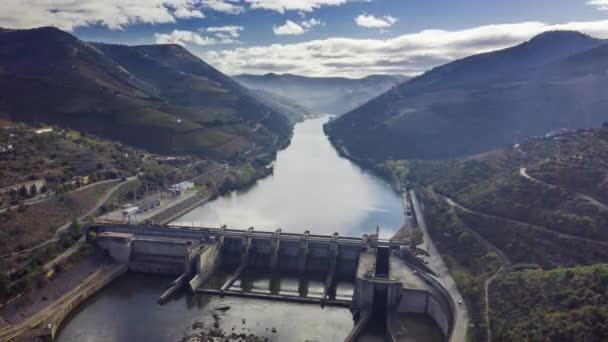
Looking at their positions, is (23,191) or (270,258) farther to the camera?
(23,191)

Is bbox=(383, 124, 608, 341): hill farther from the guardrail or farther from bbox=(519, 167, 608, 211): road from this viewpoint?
the guardrail

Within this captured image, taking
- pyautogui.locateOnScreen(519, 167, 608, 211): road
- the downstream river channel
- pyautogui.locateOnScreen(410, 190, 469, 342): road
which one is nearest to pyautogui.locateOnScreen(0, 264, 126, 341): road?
the downstream river channel

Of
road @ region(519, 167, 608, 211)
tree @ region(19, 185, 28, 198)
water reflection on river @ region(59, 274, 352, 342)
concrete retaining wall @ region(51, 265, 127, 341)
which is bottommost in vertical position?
water reflection on river @ region(59, 274, 352, 342)

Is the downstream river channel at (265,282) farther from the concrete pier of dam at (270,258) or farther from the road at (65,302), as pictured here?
the concrete pier of dam at (270,258)

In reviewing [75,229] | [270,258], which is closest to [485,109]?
[270,258]

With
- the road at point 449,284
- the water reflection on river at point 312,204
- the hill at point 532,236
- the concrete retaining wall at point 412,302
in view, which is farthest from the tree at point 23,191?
the hill at point 532,236

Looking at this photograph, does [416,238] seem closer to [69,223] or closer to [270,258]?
[270,258]
